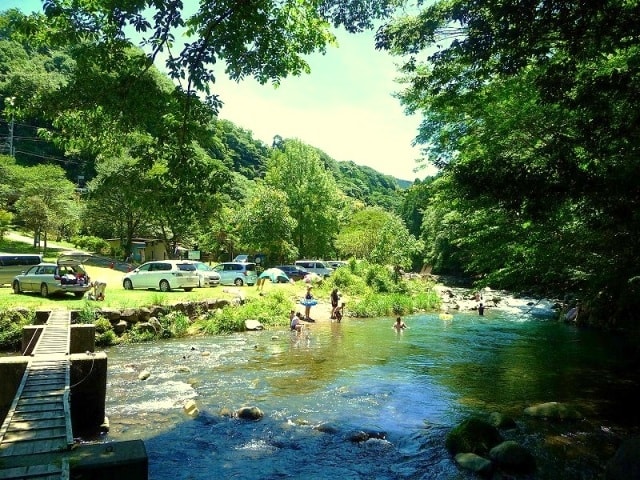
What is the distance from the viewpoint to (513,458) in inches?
277

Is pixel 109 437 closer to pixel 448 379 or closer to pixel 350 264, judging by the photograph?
pixel 448 379

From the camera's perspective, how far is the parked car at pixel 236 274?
29688mm

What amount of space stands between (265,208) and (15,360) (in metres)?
31.2

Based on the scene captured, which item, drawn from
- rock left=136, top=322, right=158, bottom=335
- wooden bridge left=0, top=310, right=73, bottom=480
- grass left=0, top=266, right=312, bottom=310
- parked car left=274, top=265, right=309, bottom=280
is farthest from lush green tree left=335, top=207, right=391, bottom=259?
wooden bridge left=0, top=310, right=73, bottom=480

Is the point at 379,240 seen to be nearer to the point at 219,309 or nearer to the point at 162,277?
the point at 162,277

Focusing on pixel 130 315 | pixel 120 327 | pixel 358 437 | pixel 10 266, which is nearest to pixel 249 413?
pixel 358 437

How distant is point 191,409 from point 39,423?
405cm

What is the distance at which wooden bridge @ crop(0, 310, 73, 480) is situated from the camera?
13.0 feet

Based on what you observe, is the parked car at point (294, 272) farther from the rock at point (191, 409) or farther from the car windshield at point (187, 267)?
the rock at point (191, 409)

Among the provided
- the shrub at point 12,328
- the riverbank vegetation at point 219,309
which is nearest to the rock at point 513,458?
the riverbank vegetation at point 219,309

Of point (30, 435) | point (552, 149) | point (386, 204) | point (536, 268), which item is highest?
point (386, 204)

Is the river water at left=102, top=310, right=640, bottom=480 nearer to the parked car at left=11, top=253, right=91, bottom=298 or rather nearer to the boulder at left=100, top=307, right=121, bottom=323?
the boulder at left=100, top=307, right=121, bottom=323

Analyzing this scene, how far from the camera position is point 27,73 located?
2120 inches

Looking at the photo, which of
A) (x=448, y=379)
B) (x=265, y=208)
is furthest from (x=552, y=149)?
(x=265, y=208)
